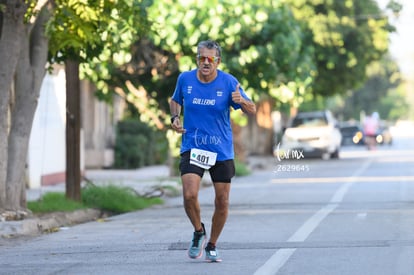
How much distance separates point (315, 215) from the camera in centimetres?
1578

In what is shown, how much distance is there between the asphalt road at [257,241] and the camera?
32.3 feet

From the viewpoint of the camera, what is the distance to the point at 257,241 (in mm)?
12141

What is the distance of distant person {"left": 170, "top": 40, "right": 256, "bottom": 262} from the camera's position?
10.2 meters

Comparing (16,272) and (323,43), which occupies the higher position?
(323,43)

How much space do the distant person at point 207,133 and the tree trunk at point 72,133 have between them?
7.83 m

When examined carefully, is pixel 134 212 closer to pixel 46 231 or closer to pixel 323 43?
pixel 46 231

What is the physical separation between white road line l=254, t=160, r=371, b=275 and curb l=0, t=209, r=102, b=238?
11.4ft

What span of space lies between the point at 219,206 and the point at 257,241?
192cm

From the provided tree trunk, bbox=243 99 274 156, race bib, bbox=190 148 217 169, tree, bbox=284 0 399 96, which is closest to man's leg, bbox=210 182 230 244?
race bib, bbox=190 148 217 169

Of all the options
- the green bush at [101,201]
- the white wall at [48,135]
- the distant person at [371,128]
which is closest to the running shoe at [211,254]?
the green bush at [101,201]

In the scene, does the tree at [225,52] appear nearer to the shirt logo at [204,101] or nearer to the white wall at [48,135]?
the white wall at [48,135]

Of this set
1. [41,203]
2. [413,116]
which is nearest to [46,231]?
[41,203]

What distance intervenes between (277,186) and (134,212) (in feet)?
23.2

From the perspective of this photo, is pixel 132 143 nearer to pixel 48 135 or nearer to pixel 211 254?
pixel 48 135
